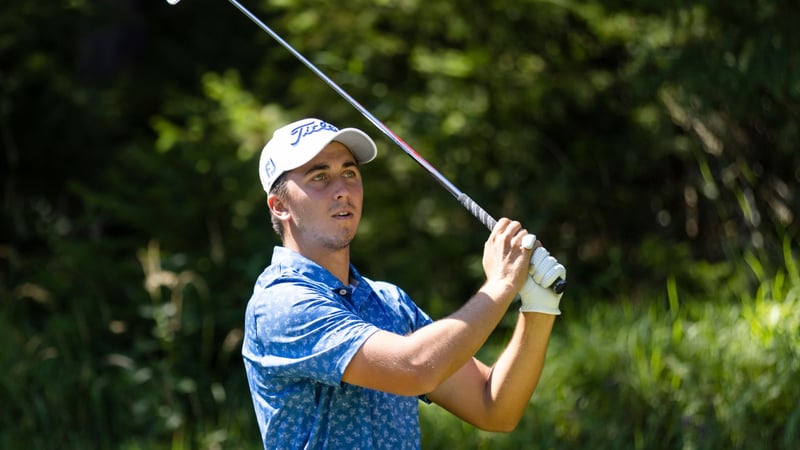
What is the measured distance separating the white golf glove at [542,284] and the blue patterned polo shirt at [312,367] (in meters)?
0.41

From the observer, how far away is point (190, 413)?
6.36 meters

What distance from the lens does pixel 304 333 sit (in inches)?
109

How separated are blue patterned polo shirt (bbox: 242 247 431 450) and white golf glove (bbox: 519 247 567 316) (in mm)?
411

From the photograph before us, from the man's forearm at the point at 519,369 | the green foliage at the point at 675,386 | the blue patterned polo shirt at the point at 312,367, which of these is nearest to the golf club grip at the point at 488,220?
the man's forearm at the point at 519,369

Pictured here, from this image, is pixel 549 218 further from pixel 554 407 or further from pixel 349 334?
pixel 349 334

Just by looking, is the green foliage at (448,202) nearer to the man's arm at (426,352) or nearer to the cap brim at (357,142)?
the cap brim at (357,142)

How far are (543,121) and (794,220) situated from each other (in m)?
1.89

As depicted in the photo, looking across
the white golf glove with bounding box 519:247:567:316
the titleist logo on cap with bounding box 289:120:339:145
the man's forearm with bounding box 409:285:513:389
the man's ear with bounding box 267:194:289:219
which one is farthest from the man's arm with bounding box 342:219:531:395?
the titleist logo on cap with bounding box 289:120:339:145

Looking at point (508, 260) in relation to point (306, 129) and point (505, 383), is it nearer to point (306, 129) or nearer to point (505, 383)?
point (505, 383)

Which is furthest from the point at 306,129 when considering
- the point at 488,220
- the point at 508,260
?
the point at 508,260

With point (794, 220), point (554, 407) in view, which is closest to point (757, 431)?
point (554, 407)

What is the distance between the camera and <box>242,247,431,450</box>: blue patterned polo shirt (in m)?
2.75

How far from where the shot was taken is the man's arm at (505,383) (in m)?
3.11

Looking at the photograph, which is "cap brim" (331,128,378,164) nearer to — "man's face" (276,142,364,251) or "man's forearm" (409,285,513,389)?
"man's face" (276,142,364,251)
